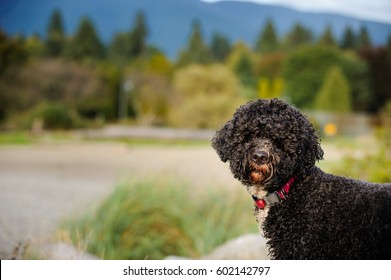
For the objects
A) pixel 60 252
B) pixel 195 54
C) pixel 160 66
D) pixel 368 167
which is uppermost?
pixel 195 54

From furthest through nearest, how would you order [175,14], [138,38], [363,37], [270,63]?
1. [270,63]
2. [138,38]
3. [363,37]
4. [175,14]

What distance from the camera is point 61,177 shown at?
9602mm

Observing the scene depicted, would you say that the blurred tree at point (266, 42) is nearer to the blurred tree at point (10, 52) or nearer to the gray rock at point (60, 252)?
the blurred tree at point (10, 52)

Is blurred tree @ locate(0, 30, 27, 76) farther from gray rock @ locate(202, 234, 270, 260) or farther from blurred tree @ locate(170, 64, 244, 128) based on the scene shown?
blurred tree @ locate(170, 64, 244, 128)

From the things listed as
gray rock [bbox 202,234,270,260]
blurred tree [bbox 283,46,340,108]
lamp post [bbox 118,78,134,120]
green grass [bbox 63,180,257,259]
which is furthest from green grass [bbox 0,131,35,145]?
gray rock [bbox 202,234,270,260]

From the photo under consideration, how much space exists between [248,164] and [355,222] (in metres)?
0.63

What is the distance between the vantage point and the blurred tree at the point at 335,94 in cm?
1142

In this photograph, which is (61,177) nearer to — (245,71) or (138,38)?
(138,38)

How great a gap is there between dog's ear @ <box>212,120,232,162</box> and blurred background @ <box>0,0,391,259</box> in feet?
3.16

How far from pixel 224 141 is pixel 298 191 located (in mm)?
472

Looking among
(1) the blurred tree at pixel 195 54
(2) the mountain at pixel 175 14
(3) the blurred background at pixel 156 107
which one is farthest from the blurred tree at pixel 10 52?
(1) the blurred tree at pixel 195 54

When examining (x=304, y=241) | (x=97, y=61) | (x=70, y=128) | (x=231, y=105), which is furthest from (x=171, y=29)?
(x=231, y=105)

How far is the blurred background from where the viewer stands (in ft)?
18.0

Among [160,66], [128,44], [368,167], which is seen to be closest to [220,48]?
[160,66]
